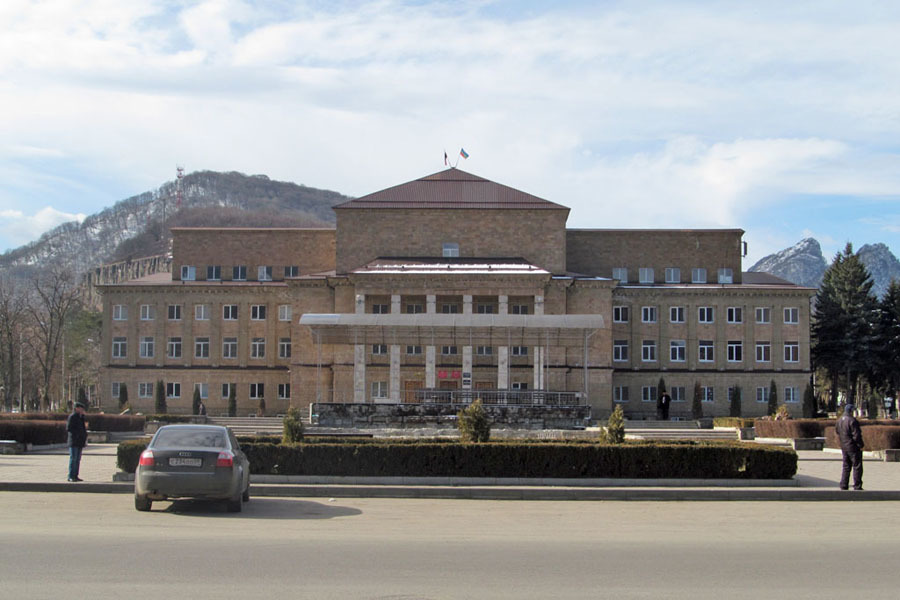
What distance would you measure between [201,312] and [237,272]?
13.4ft

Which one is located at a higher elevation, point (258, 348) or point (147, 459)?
point (258, 348)

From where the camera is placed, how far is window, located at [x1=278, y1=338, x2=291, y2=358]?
2596 inches

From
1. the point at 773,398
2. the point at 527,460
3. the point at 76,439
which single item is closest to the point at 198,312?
the point at 773,398

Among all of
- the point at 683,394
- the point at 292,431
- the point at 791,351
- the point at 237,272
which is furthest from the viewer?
the point at 237,272

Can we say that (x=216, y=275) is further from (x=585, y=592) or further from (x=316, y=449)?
(x=585, y=592)

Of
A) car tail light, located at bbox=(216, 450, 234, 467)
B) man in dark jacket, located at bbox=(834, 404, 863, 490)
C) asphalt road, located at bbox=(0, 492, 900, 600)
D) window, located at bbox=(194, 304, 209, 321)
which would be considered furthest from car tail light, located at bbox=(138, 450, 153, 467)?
window, located at bbox=(194, 304, 209, 321)

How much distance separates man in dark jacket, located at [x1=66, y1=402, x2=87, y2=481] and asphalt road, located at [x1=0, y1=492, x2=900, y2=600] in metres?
2.01

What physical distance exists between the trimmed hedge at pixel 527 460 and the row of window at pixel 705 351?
44.1m

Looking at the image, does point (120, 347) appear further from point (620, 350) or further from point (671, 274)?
point (671, 274)

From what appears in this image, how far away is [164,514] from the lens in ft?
52.7

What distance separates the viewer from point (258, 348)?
66.1 metres

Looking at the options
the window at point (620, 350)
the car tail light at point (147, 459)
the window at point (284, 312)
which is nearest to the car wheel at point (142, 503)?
the car tail light at point (147, 459)

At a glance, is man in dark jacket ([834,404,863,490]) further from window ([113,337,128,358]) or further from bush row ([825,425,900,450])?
window ([113,337,128,358])

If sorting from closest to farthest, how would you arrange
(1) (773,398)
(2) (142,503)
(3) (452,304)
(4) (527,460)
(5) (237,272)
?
(2) (142,503) → (4) (527,460) → (3) (452,304) → (1) (773,398) → (5) (237,272)
